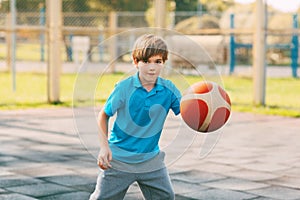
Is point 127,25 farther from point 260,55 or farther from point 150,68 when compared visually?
point 150,68

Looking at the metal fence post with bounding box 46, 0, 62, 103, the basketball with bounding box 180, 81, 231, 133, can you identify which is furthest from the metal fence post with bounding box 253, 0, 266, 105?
the basketball with bounding box 180, 81, 231, 133

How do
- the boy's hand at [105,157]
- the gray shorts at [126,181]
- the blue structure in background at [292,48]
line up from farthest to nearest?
1. the blue structure in background at [292,48]
2. the gray shorts at [126,181]
3. the boy's hand at [105,157]

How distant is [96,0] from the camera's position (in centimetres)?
3331

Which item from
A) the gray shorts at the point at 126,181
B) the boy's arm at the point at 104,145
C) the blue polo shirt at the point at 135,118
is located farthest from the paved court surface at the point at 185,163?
the boy's arm at the point at 104,145

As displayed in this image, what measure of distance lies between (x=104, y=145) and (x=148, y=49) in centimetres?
58

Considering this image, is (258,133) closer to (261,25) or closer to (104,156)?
(261,25)

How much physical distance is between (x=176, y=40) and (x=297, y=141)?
7362mm

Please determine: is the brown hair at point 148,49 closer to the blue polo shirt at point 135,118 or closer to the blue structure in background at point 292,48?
the blue polo shirt at point 135,118

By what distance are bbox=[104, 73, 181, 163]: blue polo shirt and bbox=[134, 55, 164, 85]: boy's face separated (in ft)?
0.14

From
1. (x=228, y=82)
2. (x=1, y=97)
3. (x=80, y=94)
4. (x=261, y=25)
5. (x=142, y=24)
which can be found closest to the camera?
(x=80, y=94)

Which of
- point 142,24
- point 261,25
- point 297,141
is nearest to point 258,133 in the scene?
point 297,141

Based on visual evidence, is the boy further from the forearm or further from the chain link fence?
the chain link fence

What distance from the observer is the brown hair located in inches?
142

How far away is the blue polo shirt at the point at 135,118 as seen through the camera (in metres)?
3.61
